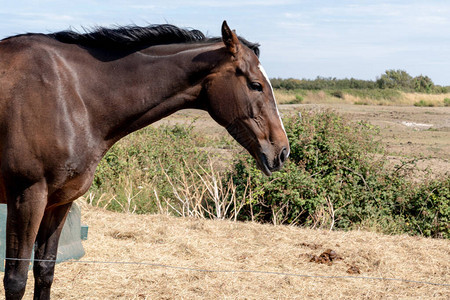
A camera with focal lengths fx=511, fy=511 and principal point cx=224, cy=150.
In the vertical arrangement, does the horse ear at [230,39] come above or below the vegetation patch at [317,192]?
above

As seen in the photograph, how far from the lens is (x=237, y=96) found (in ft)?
10.8

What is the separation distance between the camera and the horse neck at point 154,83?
3332 millimetres

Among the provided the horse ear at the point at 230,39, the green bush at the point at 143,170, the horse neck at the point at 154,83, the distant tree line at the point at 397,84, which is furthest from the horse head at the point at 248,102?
the distant tree line at the point at 397,84

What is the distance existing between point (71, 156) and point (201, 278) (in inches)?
92.1

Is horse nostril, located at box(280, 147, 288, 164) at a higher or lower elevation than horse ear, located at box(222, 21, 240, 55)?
lower

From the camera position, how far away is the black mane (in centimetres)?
340

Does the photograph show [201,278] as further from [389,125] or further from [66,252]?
[389,125]

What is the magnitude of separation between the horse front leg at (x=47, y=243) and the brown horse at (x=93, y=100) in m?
0.08

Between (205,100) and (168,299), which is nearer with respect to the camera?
(205,100)

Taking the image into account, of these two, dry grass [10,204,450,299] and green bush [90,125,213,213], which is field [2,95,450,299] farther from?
green bush [90,125,213,213]

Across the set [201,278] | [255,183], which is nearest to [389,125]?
[255,183]

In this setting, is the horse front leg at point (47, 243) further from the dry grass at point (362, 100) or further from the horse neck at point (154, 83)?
the dry grass at point (362, 100)

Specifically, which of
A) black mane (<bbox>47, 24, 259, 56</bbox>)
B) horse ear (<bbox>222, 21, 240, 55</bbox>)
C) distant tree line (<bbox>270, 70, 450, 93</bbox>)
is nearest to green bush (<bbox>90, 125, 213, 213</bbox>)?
black mane (<bbox>47, 24, 259, 56</bbox>)

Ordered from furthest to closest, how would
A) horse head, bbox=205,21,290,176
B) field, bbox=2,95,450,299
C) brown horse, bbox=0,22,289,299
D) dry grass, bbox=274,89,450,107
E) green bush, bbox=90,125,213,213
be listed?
dry grass, bbox=274,89,450,107 → green bush, bbox=90,125,213,213 → field, bbox=2,95,450,299 → horse head, bbox=205,21,290,176 → brown horse, bbox=0,22,289,299
